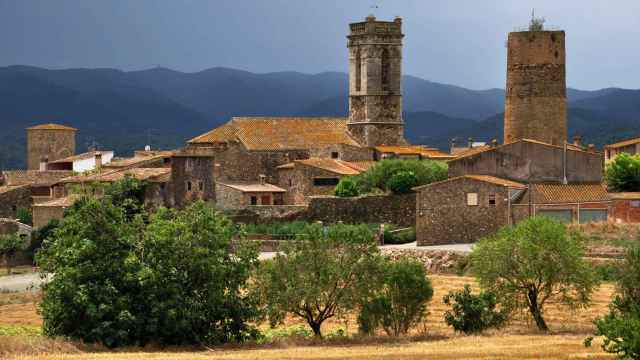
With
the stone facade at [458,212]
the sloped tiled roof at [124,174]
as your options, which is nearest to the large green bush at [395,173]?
the stone facade at [458,212]

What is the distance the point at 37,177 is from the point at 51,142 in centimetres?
1914

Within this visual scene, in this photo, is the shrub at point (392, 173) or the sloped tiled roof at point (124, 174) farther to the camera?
the sloped tiled roof at point (124, 174)

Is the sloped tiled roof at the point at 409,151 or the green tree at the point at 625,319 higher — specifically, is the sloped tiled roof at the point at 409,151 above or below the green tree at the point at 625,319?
above

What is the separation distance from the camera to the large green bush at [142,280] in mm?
28953

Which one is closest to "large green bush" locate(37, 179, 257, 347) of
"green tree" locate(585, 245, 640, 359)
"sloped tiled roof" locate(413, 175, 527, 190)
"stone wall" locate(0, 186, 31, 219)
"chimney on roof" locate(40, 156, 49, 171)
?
"green tree" locate(585, 245, 640, 359)

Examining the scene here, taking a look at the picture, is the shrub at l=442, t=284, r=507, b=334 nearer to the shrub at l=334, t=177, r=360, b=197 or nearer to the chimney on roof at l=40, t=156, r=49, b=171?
the shrub at l=334, t=177, r=360, b=197

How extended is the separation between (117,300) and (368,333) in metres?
6.13

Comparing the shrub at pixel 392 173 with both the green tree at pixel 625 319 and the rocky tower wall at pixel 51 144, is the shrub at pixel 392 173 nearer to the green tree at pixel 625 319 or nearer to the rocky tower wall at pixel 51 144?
the green tree at pixel 625 319

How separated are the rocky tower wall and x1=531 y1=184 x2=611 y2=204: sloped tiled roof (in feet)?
160

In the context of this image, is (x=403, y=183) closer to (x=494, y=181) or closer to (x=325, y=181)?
(x=325, y=181)

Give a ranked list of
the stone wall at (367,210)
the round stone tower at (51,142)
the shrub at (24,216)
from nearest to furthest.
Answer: the stone wall at (367,210) < the shrub at (24,216) < the round stone tower at (51,142)

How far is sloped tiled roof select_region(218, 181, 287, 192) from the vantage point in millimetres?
60438

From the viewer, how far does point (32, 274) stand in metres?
54.7

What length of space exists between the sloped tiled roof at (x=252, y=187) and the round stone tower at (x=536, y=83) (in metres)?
11.5
